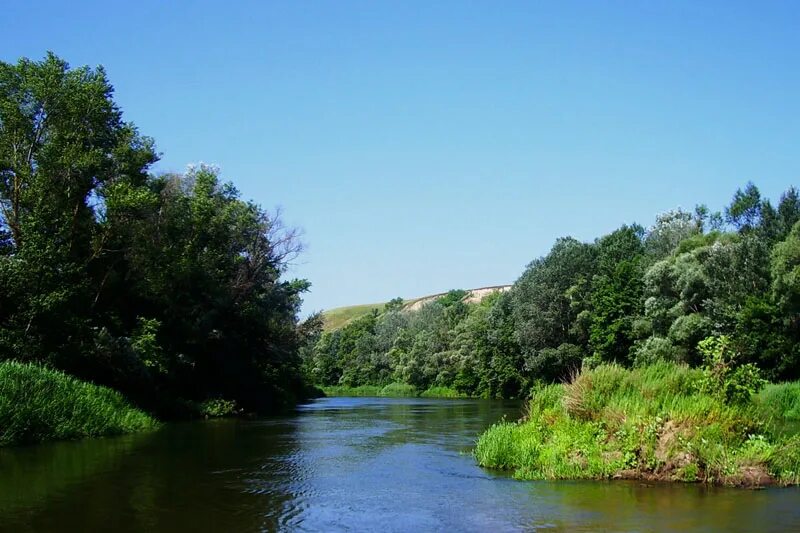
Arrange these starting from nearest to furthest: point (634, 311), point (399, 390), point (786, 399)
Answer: point (786, 399)
point (634, 311)
point (399, 390)

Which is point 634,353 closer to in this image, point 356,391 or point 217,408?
point 217,408

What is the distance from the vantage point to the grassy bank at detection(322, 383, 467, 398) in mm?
109600

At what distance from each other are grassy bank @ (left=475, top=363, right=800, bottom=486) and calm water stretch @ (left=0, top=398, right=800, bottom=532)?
765 mm

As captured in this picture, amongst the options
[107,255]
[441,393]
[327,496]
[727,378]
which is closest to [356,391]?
[441,393]

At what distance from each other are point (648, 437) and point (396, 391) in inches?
4095

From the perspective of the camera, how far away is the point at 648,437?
1980cm

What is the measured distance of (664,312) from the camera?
65812 millimetres

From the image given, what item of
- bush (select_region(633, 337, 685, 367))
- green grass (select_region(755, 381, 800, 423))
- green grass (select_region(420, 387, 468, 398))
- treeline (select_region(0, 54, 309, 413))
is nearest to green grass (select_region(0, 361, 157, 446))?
treeline (select_region(0, 54, 309, 413))

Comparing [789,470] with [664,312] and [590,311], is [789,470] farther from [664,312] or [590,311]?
[590,311]

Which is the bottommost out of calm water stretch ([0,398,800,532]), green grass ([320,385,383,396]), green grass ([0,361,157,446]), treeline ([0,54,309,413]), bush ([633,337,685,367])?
green grass ([320,385,383,396])

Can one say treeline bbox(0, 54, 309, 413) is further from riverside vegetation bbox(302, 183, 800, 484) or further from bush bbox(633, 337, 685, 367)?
bush bbox(633, 337, 685, 367)

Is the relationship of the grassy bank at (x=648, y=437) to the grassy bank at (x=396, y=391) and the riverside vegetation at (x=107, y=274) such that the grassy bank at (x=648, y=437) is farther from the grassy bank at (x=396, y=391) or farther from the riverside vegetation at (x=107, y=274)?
the grassy bank at (x=396, y=391)

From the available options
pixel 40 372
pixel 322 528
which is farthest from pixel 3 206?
pixel 322 528

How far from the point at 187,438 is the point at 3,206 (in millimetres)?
18004
